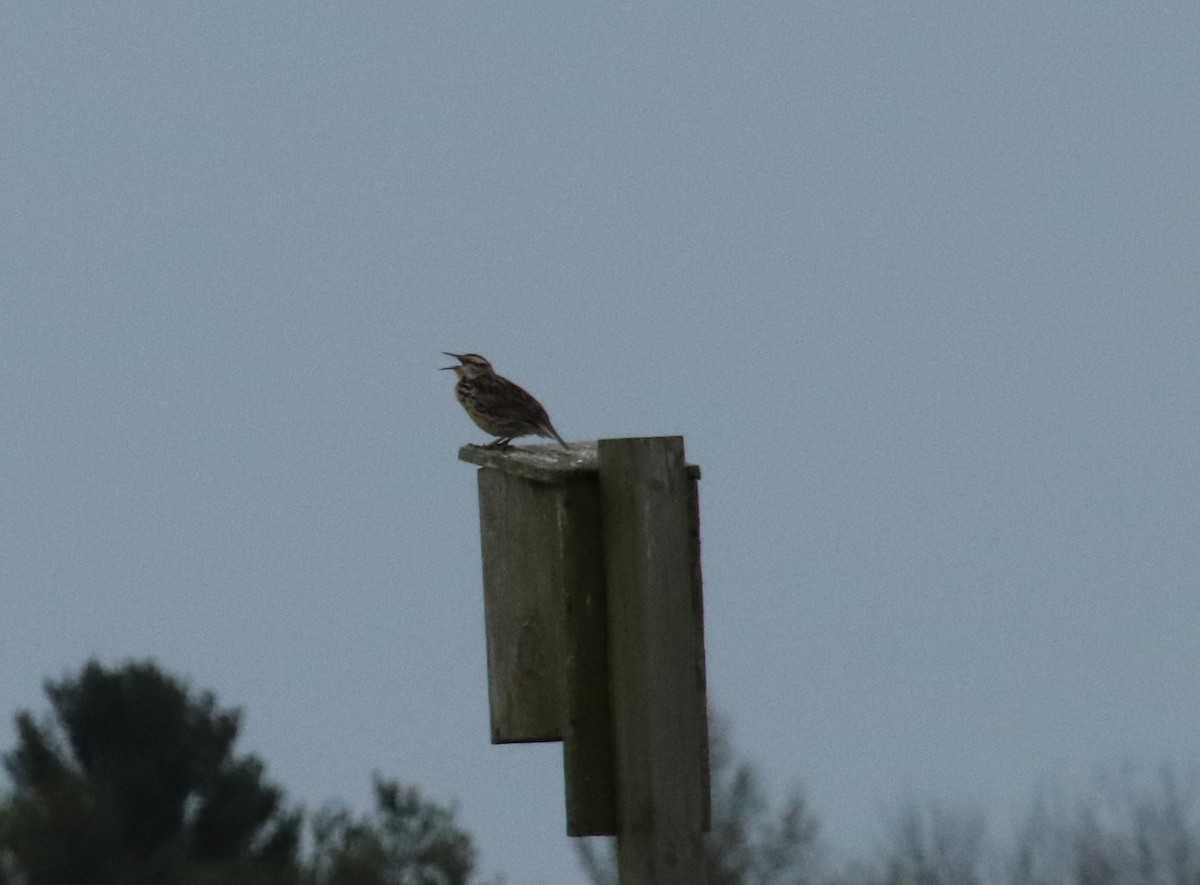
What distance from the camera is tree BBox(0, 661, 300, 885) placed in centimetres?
3634

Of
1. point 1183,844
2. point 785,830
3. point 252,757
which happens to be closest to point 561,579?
point 1183,844

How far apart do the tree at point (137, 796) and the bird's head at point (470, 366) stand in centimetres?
2525

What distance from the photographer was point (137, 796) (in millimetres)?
43000

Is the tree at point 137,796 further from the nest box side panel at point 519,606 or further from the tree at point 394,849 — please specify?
the nest box side panel at point 519,606

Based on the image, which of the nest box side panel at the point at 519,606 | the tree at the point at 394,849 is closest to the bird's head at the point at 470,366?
the nest box side panel at the point at 519,606

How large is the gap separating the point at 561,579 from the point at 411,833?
33788mm

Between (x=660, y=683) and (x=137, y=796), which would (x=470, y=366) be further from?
(x=137, y=796)

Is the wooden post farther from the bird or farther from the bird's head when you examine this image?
the bird's head

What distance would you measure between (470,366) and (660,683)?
6416 mm

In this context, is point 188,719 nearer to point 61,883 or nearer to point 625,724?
point 61,883

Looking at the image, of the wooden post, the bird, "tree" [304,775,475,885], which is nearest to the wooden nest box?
the wooden post

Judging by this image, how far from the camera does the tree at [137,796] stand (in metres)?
36.3

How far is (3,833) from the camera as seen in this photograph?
116ft

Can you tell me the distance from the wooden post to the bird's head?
5751 mm
